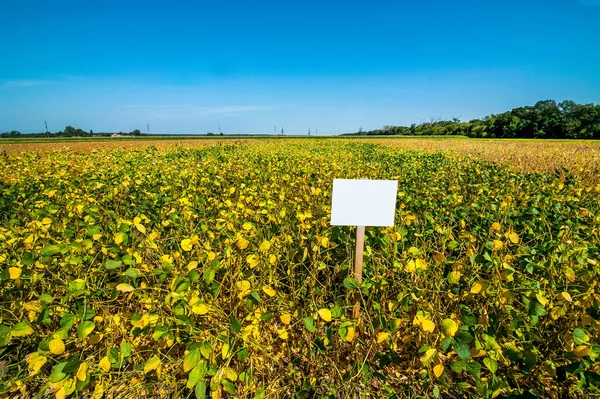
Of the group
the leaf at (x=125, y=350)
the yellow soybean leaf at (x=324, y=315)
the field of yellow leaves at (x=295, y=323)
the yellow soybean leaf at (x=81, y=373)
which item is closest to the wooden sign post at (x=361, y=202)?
the field of yellow leaves at (x=295, y=323)

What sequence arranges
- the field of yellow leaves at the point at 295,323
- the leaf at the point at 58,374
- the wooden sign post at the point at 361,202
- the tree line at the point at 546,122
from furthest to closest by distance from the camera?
1. the tree line at the point at 546,122
2. the wooden sign post at the point at 361,202
3. the field of yellow leaves at the point at 295,323
4. the leaf at the point at 58,374

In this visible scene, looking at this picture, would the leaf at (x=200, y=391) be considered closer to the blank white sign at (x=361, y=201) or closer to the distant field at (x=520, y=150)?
the blank white sign at (x=361, y=201)

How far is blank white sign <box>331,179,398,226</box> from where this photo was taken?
1.69 meters

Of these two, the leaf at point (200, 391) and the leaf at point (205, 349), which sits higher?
the leaf at point (205, 349)

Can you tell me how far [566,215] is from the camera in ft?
8.82

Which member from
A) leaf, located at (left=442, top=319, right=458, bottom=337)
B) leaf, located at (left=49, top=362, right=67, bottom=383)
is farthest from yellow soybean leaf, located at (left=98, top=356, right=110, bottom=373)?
leaf, located at (left=442, top=319, right=458, bottom=337)

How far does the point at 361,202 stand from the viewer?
67.5 inches

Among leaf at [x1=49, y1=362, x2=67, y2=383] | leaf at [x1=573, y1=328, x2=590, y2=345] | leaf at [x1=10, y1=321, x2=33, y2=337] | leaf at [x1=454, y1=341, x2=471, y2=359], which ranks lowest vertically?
leaf at [x1=49, y1=362, x2=67, y2=383]

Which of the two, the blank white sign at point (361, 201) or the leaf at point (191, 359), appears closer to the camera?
the leaf at point (191, 359)

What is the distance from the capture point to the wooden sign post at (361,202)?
1688 mm

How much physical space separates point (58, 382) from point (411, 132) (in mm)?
96945

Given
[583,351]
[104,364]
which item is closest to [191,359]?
[104,364]

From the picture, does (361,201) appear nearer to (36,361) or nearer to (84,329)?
(84,329)

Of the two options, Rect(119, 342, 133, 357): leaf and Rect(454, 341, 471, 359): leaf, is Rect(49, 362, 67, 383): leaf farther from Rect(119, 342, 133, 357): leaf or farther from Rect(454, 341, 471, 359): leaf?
Rect(454, 341, 471, 359): leaf
